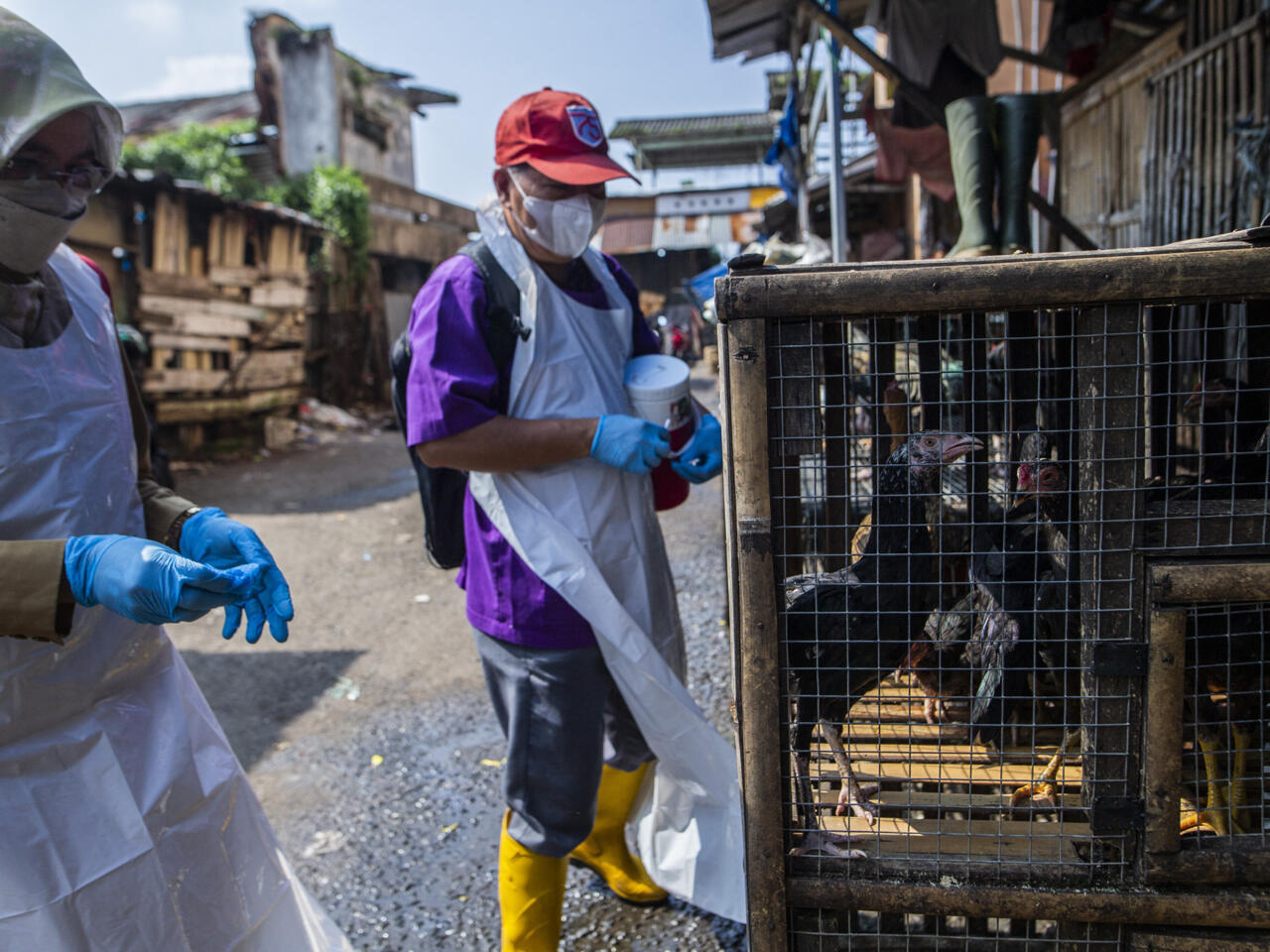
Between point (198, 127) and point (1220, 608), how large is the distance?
62.3 feet

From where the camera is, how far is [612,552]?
2.17 m

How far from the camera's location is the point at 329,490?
881cm

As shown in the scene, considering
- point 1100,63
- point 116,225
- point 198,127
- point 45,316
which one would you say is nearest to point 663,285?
point 198,127

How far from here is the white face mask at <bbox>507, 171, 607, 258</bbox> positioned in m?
2.16

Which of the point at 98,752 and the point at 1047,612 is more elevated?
the point at 1047,612

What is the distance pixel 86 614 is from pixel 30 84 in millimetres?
910

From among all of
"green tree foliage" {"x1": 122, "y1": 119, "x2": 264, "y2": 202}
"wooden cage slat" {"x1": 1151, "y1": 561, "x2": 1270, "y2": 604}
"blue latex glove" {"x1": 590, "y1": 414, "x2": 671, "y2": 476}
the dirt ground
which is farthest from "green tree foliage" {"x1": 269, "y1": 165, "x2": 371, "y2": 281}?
"wooden cage slat" {"x1": 1151, "y1": 561, "x2": 1270, "y2": 604}

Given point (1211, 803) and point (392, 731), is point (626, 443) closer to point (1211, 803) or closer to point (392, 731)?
point (1211, 803)

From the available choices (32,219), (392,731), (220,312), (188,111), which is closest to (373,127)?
(188,111)

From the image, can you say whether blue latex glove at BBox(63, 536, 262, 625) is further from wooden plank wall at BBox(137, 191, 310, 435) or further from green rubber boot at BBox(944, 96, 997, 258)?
wooden plank wall at BBox(137, 191, 310, 435)

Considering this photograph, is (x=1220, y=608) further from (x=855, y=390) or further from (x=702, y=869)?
(x=855, y=390)

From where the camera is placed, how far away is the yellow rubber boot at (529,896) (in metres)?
2.13

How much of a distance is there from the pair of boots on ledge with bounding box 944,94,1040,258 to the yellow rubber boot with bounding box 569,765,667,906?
7.40 ft

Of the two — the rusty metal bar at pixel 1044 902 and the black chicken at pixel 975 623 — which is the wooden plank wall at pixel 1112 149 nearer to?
the black chicken at pixel 975 623
